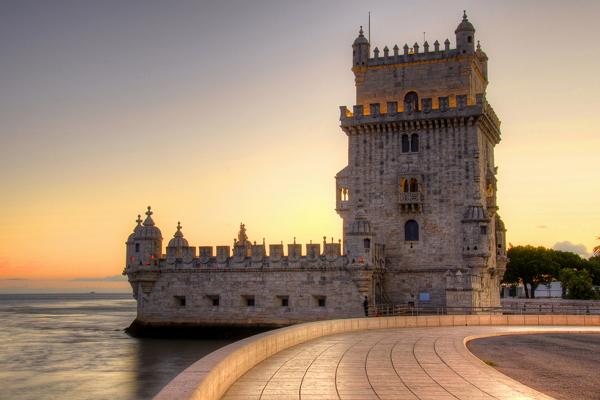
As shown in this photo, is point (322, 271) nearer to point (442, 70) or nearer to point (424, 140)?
point (424, 140)

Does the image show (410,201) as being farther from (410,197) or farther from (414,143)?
(414,143)

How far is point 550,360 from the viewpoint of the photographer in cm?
2144

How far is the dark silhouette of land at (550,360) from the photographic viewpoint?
16.7 m

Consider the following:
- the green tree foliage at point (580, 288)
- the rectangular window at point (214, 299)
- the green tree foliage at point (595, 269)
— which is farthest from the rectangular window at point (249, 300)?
the green tree foliage at point (595, 269)

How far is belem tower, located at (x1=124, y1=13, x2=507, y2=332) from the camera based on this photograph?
152 feet

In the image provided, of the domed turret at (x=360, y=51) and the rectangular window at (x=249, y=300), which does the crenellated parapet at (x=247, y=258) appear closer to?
the rectangular window at (x=249, y=300)

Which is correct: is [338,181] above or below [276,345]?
above

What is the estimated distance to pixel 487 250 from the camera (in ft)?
151

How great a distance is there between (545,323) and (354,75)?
24.8 metres

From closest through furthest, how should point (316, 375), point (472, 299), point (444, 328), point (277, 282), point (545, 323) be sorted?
1. point (316, 375)
2. point (444, 328)
3. point (545, 323)
4. point (472, 299)
5. point (277, 282)

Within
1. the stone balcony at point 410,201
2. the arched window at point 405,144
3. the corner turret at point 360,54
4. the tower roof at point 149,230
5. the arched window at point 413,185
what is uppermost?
the corner turret at point 360,54

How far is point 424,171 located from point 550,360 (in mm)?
28226

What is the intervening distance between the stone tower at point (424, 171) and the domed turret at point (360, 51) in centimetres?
8

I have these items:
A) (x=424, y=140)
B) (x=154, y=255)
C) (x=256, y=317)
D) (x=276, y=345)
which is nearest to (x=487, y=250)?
(x=424, y=140)
